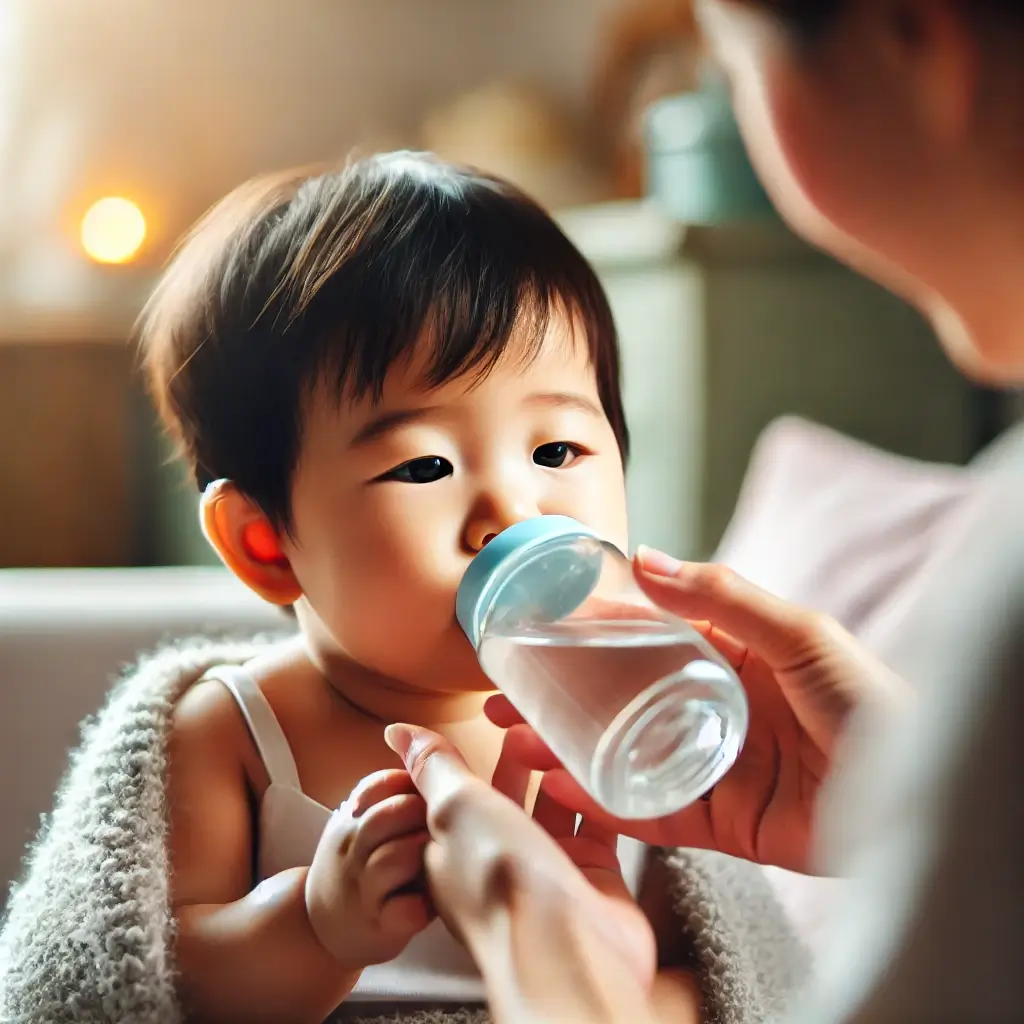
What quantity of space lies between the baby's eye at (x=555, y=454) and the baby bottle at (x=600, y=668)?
35 mm

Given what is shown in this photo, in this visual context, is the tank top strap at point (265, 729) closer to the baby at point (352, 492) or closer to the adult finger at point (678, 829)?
the baby at point (352, 492)

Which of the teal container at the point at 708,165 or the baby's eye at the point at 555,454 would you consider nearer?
the baby's eye at the point at 555,454

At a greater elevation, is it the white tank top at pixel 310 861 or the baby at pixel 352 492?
the baby at pixel 352 492

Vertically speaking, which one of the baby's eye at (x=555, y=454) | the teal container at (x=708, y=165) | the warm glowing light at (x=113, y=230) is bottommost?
the warm glowing light at (x=113, y=230)

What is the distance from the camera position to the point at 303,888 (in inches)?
17.2

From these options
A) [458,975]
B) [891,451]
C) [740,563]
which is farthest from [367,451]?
[891,451]

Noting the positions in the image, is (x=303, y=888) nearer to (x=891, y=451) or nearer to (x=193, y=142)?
(x=891, y=451)

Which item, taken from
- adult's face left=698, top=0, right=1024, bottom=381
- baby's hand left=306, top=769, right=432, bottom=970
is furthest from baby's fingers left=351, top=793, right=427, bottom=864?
adult's face left=698, top=0, right=1024, bottom=381

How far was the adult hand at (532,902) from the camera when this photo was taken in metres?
0.36

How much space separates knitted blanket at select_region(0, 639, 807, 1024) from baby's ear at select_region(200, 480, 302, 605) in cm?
7

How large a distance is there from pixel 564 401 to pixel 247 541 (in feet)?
0.45

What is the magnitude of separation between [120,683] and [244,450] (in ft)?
0.54

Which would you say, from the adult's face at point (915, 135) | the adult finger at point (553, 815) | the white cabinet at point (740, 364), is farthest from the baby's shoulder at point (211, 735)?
the white cabinet at point (740, 364)

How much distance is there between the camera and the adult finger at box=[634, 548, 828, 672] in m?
0.47
